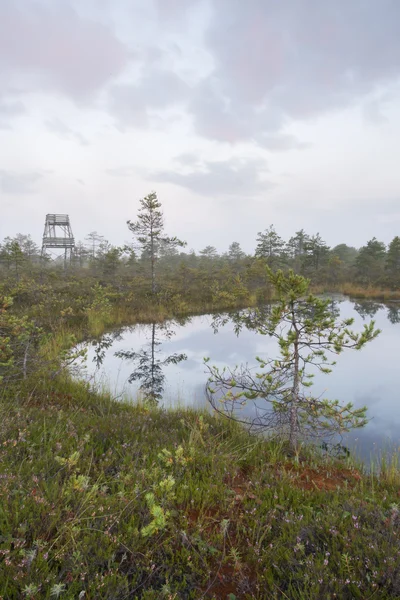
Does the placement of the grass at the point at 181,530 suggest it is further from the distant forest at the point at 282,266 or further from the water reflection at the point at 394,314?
the distant forest at the point at 282,266

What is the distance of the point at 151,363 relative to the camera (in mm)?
11562

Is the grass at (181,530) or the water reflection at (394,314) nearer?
the grass at (181,530)

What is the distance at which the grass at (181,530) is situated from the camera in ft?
6.84

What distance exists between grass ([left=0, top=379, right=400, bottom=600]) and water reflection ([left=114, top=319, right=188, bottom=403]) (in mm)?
4183

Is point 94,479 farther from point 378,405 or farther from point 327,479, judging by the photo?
point 378,405

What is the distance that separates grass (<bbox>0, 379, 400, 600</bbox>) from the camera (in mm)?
2086

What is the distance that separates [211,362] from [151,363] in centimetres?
243

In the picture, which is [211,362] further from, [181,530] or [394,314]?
[394,314]

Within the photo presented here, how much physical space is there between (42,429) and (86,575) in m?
2.71

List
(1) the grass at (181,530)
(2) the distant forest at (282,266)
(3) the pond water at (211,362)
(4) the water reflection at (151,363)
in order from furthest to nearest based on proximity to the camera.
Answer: (2) the distant forest at (282,266) → (4) the water reflection at (151,363) → (3) the pond water at (211,362) → (1) the grass at (181,530)

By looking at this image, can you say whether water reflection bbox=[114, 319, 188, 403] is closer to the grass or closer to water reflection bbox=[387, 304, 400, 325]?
the grass

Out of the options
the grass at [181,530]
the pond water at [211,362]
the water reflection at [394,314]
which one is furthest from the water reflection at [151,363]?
the water reflection at [394,314]

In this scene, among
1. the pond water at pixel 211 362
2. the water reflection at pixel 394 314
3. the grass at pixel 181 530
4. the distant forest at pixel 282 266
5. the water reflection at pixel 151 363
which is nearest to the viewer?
the grass at pixel 181 530

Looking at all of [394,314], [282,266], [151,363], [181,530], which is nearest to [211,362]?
[151,363]
